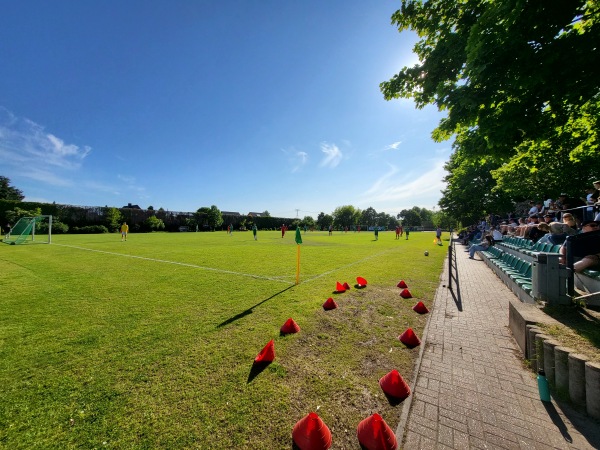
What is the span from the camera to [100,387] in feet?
10.0

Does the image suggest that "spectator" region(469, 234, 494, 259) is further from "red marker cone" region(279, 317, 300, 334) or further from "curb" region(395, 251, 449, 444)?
"red marker cone" region(279, 317, 300, 334)

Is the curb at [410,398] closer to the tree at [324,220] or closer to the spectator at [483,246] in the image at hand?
the spectator at [483,246]

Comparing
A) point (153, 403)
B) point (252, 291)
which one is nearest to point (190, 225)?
point (252, 291)

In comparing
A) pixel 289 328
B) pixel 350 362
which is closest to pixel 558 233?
pixel 350 362

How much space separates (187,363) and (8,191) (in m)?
93.3

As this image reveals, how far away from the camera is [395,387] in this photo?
120 inches

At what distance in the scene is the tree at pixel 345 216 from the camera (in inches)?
4117

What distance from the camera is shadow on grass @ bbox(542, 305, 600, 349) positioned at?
3.46 metres

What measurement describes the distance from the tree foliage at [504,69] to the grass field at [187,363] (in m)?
5.03

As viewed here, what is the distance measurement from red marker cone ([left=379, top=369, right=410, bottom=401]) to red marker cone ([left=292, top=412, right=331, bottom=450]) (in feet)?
3.51

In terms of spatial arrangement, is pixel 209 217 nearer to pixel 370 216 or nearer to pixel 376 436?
pixel 376 436

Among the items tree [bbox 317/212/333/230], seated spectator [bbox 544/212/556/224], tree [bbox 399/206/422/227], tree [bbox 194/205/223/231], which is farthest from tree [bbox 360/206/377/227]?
seated spectator [bbox 544/212/556/224]

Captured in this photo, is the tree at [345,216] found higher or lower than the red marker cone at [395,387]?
higher

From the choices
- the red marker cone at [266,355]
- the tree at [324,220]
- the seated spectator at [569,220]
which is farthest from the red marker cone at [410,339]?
the tree at [324,220]
